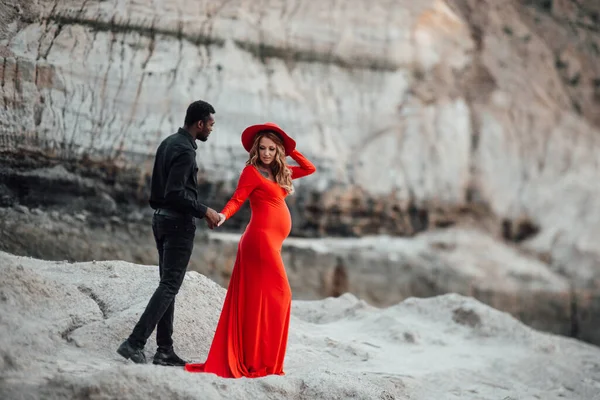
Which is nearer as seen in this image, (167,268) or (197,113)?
(167,268)

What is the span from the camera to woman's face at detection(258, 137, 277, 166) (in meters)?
4.38

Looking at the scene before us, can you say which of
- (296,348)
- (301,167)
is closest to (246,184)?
(301,167)

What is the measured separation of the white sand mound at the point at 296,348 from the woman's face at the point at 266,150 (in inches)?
46.3

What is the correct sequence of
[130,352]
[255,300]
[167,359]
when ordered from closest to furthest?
[130,352] → [167,359] → [255,300]

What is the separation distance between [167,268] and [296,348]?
5.73 ft

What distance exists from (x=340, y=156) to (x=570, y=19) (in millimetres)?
5011

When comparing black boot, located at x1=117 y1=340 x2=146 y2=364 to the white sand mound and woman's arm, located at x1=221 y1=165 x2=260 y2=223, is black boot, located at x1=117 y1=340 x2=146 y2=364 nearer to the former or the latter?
the white sand mound

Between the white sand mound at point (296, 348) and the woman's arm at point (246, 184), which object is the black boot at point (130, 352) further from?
the woman's arm at point (246, 184)

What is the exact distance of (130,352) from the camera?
3.98m

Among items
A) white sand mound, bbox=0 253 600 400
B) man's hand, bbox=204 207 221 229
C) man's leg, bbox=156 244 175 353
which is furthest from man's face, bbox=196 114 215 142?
white sand mound, bbox=0 253 600 400

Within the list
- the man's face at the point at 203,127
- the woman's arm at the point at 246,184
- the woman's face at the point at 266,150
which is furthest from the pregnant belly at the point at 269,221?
the man's face at the point at 203,127

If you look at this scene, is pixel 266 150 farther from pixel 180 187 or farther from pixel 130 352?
pixel 130 352

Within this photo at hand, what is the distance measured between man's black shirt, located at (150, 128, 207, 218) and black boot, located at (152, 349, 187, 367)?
80cm

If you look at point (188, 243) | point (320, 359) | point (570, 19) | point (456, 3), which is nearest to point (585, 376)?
point (320, 359)
